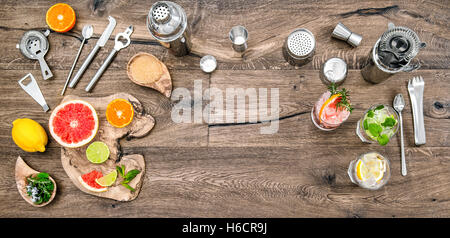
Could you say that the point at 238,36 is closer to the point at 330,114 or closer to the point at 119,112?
the point at 330,114

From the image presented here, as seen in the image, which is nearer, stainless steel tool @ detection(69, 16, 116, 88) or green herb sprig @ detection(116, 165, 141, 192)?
green herb sprig @ detection(116, 165, 141, 192)

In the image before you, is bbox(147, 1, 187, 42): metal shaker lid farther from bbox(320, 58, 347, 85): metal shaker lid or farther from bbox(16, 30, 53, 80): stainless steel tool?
bbox(320, 58, 347, 85): metal shaker lid

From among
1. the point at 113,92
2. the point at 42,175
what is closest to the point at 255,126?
the point at 113,92

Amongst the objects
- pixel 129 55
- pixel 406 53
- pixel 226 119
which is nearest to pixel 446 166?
pixel 406 53

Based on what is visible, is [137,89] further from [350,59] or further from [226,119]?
[350,59]

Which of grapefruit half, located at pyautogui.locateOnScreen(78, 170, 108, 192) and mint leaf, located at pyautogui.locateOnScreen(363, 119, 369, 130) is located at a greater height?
mint leaf, located at pyautogui.locateOnScreen(363, 119, 369, 130)

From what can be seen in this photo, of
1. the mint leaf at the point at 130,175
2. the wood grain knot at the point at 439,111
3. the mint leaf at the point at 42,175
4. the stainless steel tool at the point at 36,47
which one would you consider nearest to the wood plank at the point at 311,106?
the wood grain knot at the point at 439,111

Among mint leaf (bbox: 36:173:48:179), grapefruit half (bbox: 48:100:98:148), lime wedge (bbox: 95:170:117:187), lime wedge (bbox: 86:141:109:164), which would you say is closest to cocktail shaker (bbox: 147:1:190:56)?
grapefruit half (bbox: 48:100:98:148)
